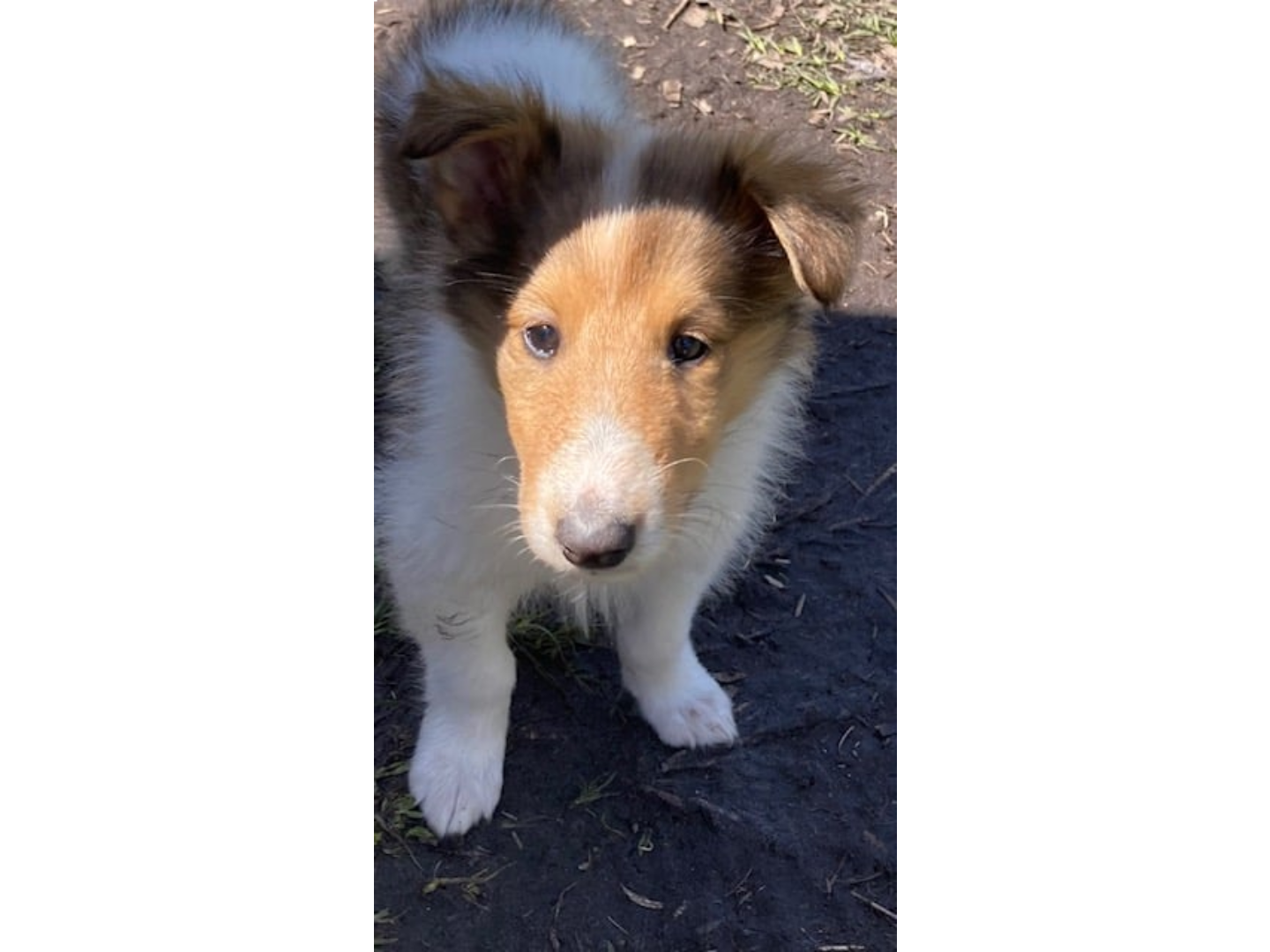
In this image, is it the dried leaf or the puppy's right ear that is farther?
the dried leaf

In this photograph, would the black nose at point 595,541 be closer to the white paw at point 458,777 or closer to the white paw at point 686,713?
the white paw at point 458,777

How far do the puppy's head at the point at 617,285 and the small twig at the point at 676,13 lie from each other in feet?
9.88

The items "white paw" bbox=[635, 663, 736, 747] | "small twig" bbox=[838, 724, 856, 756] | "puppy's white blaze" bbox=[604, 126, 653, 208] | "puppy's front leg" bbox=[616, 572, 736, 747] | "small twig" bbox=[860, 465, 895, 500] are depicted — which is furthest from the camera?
"small twig" bbox=[860, 465, 895, 500]

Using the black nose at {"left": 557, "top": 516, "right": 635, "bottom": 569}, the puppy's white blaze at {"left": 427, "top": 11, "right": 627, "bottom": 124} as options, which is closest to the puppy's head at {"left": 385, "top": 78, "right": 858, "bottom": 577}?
the black nose at {"left": 557, "top": 516, "right": 635, "bottom": 569}

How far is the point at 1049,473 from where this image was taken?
6.13 ft

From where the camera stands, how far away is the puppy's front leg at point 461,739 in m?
3.39

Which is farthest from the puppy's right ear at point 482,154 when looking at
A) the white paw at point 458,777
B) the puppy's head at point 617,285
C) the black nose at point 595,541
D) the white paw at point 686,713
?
the white paw at point 686,713

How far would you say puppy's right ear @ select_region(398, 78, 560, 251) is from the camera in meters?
2.53

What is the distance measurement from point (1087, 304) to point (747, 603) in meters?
2.38

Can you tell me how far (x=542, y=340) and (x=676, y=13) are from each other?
3634 millimetres

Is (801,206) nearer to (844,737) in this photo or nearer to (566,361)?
(566,361)

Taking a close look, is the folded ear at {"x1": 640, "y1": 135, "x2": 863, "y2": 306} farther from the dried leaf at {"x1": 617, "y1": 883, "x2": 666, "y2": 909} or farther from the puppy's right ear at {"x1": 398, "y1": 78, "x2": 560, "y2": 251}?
the dried leaf at {"x1": 617, "y1": 883, "x2": 666, "y2": 909}
